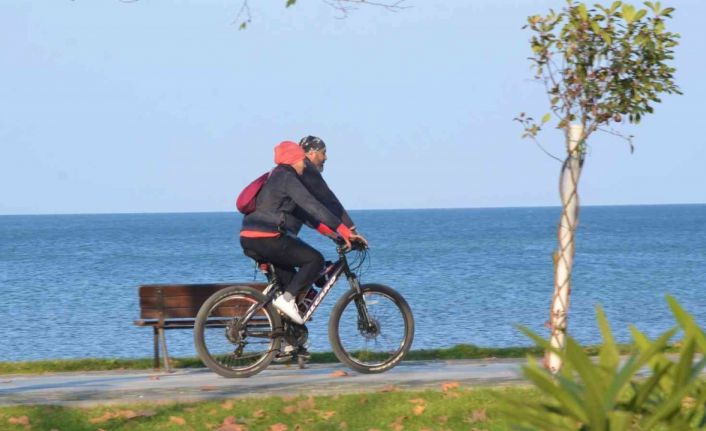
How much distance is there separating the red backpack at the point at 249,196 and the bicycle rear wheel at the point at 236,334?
611 mm

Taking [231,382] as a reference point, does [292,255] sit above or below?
above

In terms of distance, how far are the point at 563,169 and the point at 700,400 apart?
14.1ft

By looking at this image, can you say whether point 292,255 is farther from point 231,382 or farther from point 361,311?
point 231,382

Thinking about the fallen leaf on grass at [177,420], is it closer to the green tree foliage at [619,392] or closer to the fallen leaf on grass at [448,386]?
the fallen leaf on grass at [448,386]

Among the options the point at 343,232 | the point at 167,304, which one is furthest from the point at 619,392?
the point at 167,304

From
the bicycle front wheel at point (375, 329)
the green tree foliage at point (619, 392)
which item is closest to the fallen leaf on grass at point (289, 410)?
the bicycle front wheel at point (375, 329)

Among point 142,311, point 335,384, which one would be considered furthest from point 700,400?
point 142,311

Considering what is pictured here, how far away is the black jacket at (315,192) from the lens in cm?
990

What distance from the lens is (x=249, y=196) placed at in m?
9.81

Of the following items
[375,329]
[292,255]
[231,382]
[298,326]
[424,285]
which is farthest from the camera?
[424,285]

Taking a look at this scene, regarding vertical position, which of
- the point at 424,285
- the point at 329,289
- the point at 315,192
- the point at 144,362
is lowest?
the point at 424,285

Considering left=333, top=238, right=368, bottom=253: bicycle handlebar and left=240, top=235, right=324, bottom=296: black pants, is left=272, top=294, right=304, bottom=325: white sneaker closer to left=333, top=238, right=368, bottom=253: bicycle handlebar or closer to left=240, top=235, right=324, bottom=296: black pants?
left=240, top=235, right=324, bottom=296: black pants

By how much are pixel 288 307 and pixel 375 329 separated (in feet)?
2.50

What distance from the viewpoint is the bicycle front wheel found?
999 cm
